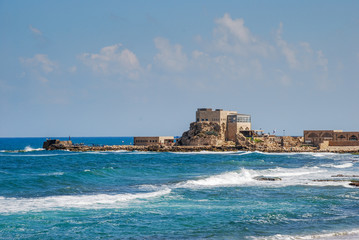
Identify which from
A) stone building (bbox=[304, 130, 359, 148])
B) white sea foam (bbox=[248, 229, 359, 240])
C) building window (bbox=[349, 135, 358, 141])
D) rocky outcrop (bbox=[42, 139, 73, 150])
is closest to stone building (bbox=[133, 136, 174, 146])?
rocky outcrop (bbox=[42, 139, 73, 150])

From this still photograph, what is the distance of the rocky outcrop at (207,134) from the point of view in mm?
106938

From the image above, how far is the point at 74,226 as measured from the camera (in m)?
21.8

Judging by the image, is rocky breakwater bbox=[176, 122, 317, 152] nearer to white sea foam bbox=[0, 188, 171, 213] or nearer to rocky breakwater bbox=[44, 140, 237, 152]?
rocky breakwater bbox=[44, 140, 237, 152]

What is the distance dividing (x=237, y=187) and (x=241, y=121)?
247ft

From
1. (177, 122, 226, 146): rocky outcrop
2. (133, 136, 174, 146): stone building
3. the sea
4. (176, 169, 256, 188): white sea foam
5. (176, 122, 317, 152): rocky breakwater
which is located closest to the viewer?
the sea

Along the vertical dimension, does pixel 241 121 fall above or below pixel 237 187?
above

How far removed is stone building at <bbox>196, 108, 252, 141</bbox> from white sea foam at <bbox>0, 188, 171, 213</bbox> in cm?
7763

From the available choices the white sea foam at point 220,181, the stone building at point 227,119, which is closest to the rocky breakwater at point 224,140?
the stone building at point 227,119

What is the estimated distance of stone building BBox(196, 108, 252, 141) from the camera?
108m

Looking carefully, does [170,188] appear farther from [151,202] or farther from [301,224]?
[301,224]

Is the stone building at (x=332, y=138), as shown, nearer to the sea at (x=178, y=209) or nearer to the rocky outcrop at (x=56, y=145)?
the rocky outcrop at (x=56, y=145)

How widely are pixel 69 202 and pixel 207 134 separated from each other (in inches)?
3137

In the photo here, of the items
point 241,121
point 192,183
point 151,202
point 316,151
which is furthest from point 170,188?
point 241,121

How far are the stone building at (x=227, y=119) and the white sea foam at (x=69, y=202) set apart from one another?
77627 mm
